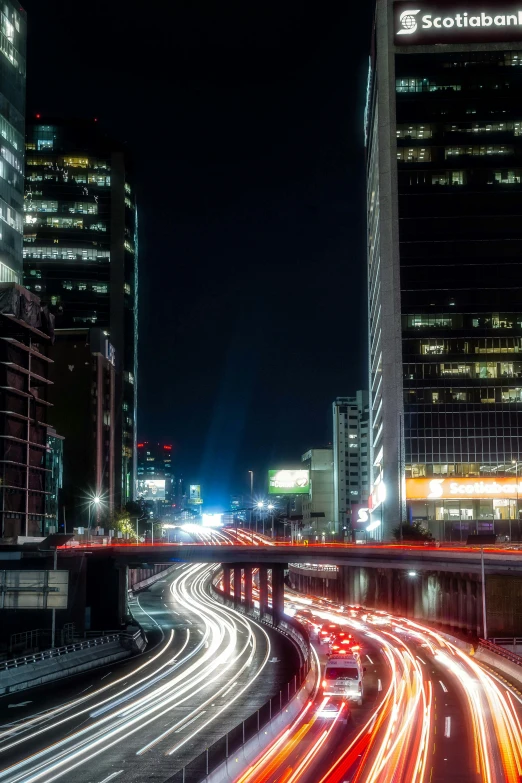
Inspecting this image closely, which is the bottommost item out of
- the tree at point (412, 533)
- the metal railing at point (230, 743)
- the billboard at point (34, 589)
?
the metal railing at point (230, 743)

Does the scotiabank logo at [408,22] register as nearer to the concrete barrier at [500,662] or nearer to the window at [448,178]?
the window at [448,178]

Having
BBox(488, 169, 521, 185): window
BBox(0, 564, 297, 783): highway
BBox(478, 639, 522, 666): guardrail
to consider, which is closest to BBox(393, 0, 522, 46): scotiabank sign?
BBox(488, 169, 521, 185): window

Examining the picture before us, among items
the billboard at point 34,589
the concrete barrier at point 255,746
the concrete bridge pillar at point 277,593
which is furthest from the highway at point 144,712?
the concrete bridge pillar at point 277,593

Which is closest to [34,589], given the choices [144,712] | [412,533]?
[144,712]

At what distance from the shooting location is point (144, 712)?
5706 cm

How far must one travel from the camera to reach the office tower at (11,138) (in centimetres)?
14225

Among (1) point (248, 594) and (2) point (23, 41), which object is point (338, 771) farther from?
(2) point (23, 41)

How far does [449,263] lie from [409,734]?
135087 mm

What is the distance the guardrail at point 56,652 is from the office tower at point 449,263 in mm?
77709

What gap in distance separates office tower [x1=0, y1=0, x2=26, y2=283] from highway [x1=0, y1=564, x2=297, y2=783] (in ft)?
211

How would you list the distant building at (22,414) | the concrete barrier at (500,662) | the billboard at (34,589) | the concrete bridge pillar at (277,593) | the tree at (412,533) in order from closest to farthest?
the concrete barrier at (500,662), the billboard at (34,589), the concrete bridge pillar at (277,593), the distant building at (22,414), the tree at (412,533)

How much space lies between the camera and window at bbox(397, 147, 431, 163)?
177125 millimetres

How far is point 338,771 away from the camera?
3719cm

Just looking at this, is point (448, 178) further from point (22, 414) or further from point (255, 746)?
point (255, 746)
